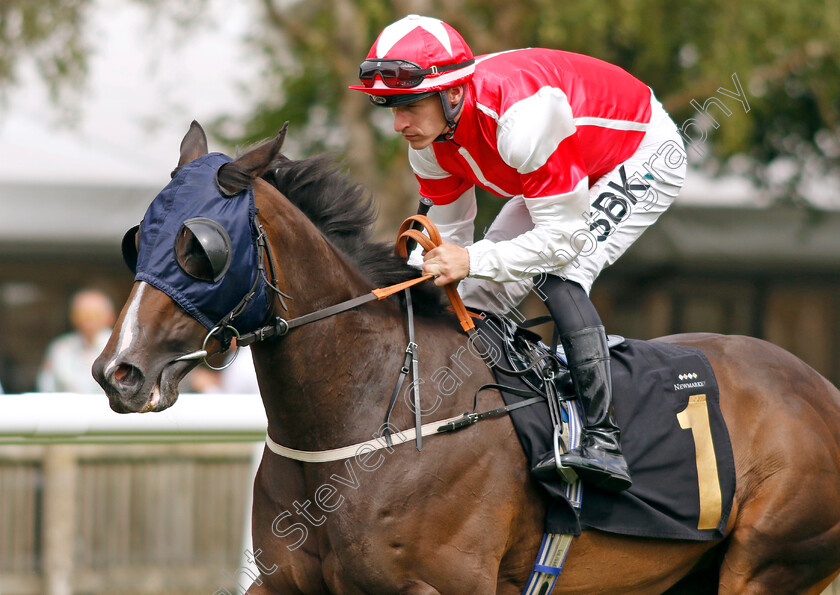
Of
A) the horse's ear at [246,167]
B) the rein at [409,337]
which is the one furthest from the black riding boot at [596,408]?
the horse's ear at [246,167]

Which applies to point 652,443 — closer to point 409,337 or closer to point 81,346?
point 409,337

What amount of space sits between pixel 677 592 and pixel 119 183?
8437 mm

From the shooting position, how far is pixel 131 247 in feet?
9.00

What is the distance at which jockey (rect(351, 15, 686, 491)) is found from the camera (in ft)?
9.72

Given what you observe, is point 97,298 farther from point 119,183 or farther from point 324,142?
point 324,142

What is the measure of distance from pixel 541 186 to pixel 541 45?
7440 mm

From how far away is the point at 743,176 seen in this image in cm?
1265

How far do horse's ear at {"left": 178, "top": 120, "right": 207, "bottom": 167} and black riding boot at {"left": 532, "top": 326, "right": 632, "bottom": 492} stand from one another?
4.12 feet

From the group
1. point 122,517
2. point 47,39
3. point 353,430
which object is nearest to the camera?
point 353,430

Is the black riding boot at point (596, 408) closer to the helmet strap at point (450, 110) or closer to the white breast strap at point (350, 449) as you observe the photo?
the white breast strap at point (350, 449)

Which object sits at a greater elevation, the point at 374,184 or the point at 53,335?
the point at 374,184

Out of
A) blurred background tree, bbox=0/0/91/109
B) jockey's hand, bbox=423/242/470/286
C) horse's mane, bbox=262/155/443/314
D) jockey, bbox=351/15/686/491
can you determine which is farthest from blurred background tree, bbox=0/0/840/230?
jockey's hand, bbox=423/242/470/286

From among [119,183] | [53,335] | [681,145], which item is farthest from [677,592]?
[53,335]

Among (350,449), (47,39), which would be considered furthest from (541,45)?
(350,449)
